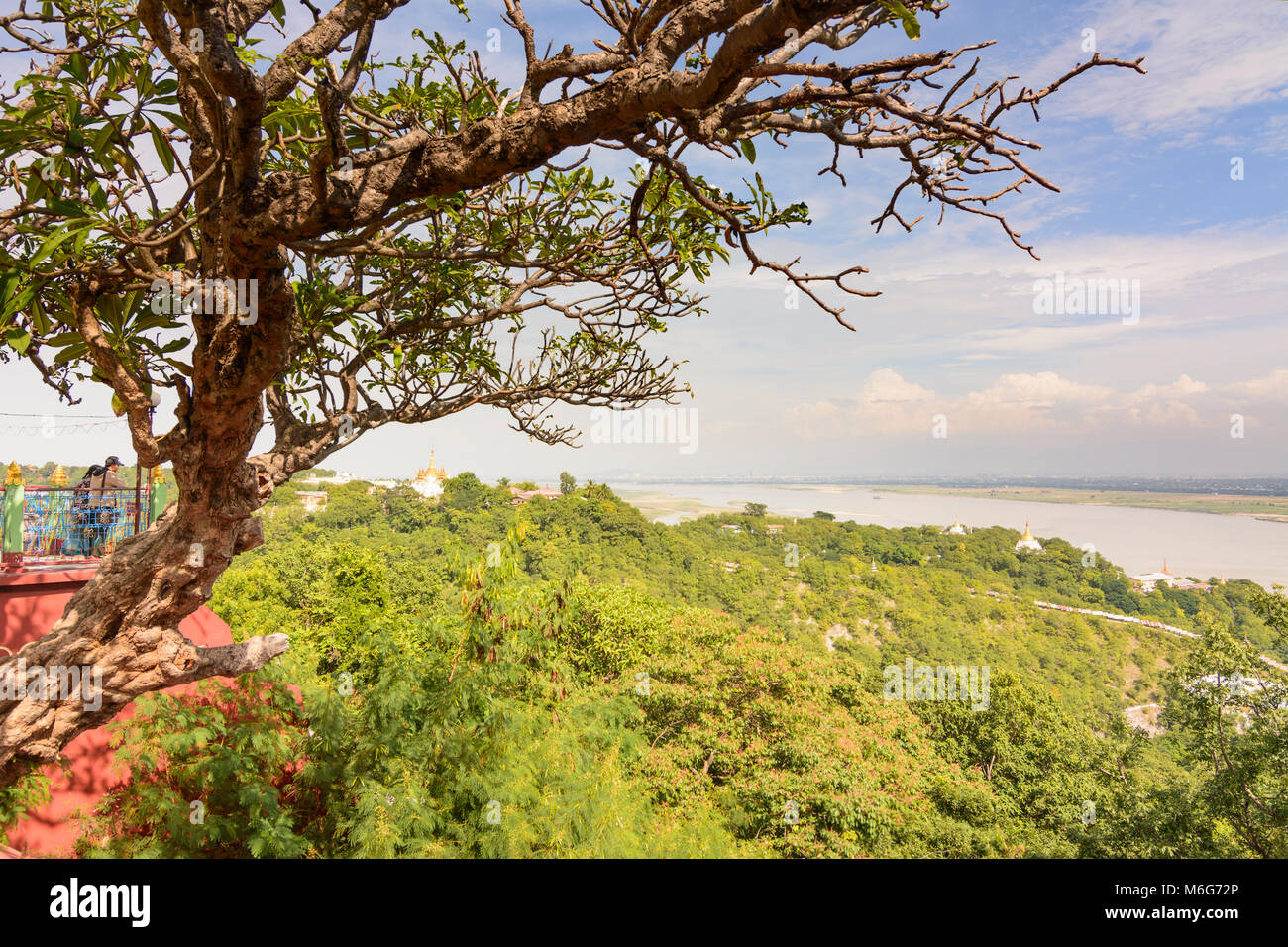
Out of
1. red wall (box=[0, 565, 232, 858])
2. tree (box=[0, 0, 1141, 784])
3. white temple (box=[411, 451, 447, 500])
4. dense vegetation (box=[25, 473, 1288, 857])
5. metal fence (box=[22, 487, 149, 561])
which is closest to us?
tree (box=[0, 0, 1141, 784])

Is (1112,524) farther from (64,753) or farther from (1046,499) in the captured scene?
(64,753)

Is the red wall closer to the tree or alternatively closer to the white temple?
the tree

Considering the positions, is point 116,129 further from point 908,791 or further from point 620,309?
point 908,791

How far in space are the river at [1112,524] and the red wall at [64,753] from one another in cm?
4025

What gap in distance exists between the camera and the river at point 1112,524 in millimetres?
54281

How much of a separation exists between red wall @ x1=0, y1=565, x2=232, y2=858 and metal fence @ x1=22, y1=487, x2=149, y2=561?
2.72 ft

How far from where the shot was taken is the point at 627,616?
15.5m

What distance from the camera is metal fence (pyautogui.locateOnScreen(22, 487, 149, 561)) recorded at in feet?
19.3

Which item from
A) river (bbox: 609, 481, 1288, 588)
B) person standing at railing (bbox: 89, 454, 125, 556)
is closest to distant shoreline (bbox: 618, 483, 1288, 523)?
river (bbox: 609, 481, 1288, 588)

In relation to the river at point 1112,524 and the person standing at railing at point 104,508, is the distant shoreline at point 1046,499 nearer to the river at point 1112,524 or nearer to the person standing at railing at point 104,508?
the river at point 1112,524

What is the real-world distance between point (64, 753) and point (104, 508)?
2.98m

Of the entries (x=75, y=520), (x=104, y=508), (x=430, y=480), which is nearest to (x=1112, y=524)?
(x=430, y=480)
